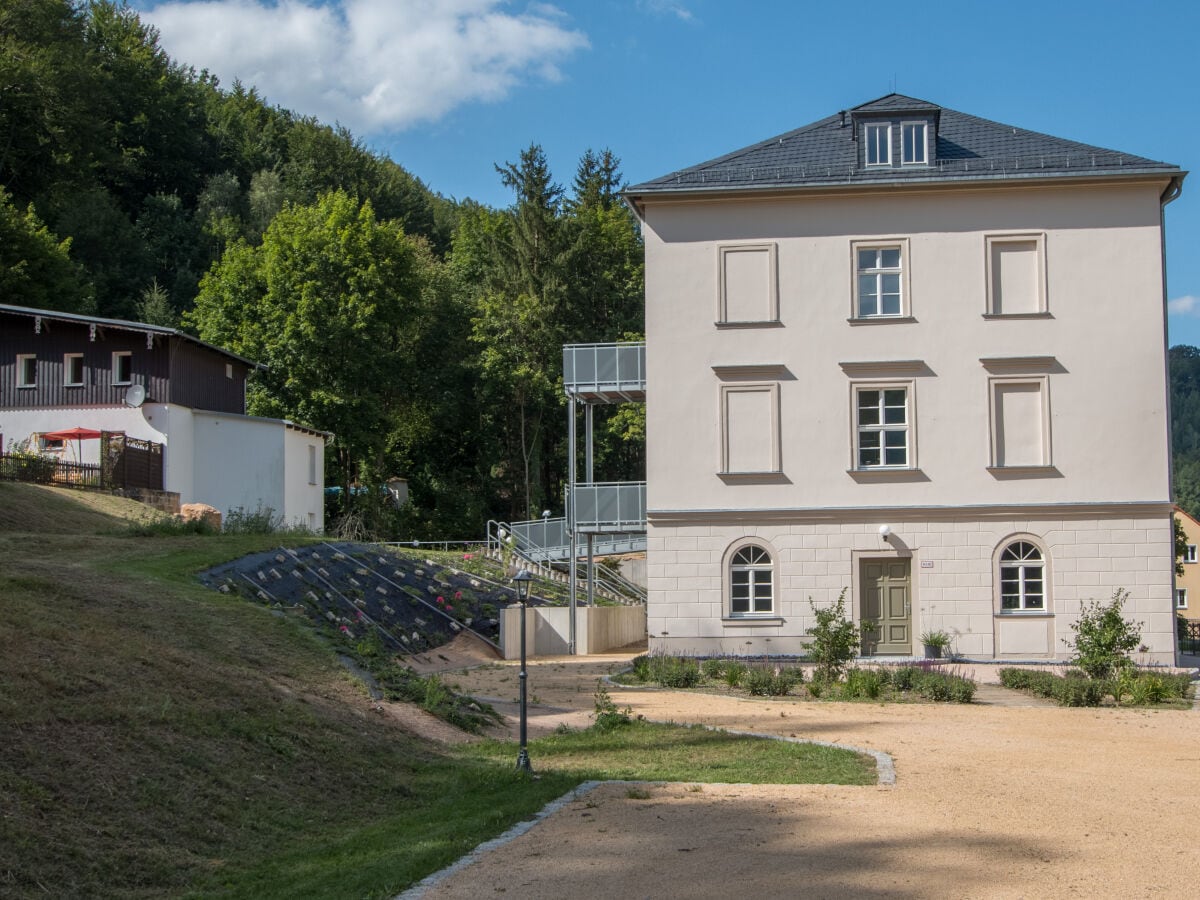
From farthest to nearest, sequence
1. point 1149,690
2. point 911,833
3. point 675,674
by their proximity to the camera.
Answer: point 675,674 < point 1149,690 < point 911,833

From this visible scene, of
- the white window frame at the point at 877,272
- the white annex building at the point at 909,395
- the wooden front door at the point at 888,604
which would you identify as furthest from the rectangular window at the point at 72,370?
the wooden front door at the point at 888,604

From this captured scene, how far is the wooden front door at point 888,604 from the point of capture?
1107 inches

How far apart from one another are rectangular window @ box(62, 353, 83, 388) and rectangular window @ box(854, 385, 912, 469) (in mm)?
26259

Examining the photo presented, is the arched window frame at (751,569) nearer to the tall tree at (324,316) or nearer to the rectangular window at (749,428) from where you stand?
the rectangular window at (749,428)

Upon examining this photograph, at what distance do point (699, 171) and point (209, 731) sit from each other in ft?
65.4

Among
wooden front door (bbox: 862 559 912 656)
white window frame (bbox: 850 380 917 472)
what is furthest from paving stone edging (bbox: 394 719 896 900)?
white window frame (bbox: 850 380 917 472)

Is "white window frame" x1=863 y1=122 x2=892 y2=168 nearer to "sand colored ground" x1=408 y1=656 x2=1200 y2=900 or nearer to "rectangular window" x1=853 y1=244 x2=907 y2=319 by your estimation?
"rectangular window" x1=853 y1=244 x2=907 y2=319

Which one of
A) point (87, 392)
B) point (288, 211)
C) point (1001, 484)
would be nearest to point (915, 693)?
point (1001, 484)

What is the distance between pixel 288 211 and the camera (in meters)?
59.1

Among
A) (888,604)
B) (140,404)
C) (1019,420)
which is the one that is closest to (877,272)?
(1019,420)

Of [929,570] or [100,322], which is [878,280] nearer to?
[929,570]

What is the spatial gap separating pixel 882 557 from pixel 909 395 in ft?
11.7

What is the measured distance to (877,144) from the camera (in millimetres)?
29453

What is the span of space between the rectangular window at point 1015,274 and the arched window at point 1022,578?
5.14 m
